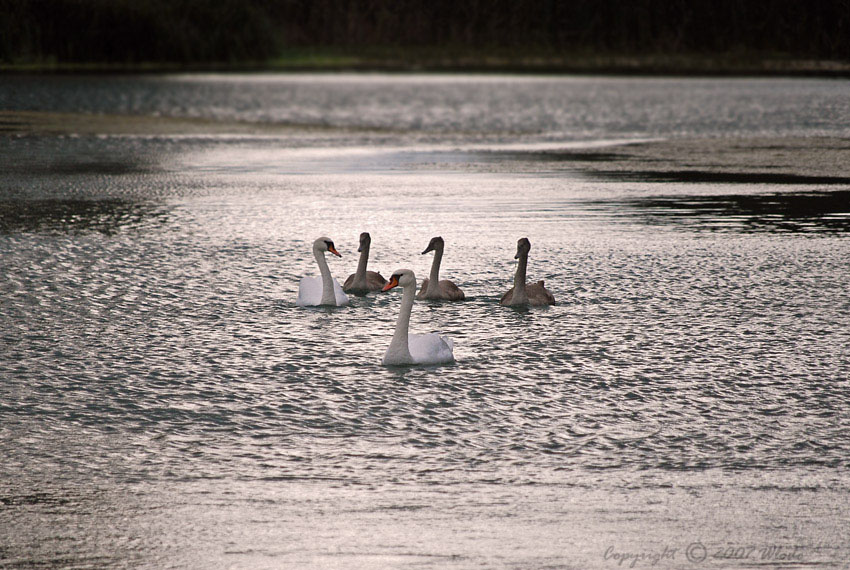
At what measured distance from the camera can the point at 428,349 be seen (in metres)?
10.3

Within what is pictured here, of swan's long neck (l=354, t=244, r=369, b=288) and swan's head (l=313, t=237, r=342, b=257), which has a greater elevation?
swan's head (l=313, t=237, r=342, b=257)

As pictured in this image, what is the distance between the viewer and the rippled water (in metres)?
6.64

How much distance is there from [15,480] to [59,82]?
7636 cm

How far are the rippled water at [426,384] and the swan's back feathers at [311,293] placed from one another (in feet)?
0.35

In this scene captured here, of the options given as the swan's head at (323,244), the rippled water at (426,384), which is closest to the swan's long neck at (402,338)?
the rippled water at (426,384)

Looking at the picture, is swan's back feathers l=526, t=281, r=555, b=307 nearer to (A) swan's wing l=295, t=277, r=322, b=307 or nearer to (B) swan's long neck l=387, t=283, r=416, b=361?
(A) swan's wing l=295, t=277, r=322, b=307

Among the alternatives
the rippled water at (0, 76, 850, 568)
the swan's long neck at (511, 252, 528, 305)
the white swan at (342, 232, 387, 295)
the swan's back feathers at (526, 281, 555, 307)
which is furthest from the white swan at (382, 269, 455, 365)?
the white swan at (342, 232, 387, 295)

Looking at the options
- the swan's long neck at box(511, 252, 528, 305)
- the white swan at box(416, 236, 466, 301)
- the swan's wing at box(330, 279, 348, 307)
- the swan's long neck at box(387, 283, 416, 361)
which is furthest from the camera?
the white swan at box(416, 236, 466, 301)

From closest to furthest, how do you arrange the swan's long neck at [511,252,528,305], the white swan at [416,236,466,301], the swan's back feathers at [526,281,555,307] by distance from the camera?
the swan's long neck at [511,252,528,305] → the swan's back feathers at [526,281,555,307] → the white swan at [416,236,466,301]

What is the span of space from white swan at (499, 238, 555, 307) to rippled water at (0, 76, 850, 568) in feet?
0.58

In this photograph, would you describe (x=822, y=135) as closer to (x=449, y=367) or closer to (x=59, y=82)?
(x=449, y=367)

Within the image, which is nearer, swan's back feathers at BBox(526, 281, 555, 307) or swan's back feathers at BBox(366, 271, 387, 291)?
swan's back feathers at BBox(526, 281, 555, 307)

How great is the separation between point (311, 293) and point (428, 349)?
298cm

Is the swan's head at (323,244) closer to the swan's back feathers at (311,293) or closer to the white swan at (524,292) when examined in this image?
the swan's back feathers at (311,293)
